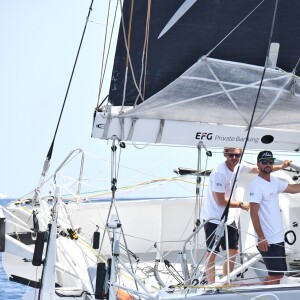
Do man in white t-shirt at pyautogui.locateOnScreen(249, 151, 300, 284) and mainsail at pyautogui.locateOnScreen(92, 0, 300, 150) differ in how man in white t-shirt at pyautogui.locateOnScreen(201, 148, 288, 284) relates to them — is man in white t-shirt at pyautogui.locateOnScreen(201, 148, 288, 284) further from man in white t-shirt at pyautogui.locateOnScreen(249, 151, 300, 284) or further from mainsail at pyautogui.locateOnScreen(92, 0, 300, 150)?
man in white t-shirt at pyautogui.locateOnScreen(249, 151, 300, 284)

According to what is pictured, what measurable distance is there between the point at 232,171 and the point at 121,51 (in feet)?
5.34

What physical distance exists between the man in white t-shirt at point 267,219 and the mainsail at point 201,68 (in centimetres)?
84

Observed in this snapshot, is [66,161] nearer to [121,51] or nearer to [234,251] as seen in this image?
[121,51]

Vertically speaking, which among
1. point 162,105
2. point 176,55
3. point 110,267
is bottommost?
point 110,267

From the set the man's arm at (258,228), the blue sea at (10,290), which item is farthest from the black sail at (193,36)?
the blue sea at (10,290)

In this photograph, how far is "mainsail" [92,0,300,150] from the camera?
7.93 m

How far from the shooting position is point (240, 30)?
806cm

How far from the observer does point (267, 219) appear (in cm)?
714

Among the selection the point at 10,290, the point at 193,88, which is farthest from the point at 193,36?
the point at 10,290

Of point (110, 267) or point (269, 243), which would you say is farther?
point (269, 243)

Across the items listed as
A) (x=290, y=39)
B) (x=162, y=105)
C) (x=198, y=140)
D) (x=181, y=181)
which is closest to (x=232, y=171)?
(x=198, y=140)

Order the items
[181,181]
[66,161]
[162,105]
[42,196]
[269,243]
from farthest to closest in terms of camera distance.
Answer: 1. [181,181]
2. [42,196]
3. [66,161]
4. [162,105]
5. [269,243]

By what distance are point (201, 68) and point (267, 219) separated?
5.60ft

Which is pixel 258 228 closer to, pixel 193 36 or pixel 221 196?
pixel 221 196
